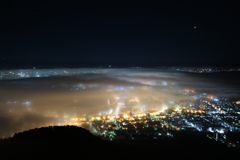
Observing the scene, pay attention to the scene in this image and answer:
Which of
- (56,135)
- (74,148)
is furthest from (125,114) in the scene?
(74,148)

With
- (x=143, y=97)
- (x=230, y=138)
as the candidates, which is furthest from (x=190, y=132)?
(x=143, y=97)

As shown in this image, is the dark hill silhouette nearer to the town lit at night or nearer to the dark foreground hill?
the dark foreground hill

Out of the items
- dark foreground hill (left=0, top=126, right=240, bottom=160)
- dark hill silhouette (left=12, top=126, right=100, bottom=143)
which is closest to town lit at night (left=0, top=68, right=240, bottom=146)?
dark foreground hill (left=0, top=126, right=240, bottom=160)

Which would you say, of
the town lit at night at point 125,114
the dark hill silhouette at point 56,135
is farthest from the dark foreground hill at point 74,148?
the town lit at night at point 125,114

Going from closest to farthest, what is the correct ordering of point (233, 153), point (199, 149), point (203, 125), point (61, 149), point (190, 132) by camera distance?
point (61, 149) < point (233, 153) < point (199, 149) < point (190, 132) < point (203, 125)

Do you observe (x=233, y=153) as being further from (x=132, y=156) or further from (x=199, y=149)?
(x=132, y=156)

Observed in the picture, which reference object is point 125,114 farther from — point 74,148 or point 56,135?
point 74,148

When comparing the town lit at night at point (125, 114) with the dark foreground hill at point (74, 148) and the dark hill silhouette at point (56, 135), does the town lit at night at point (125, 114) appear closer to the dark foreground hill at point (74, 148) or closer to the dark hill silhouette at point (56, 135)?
the dark foreground hill at point (74, 148)

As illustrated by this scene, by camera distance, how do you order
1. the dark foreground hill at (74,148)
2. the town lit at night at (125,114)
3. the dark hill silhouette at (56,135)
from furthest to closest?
the town lit at night at (125,114) → the dark hill silhouette at (56,135) → the dark foreground hill at (74,148)
